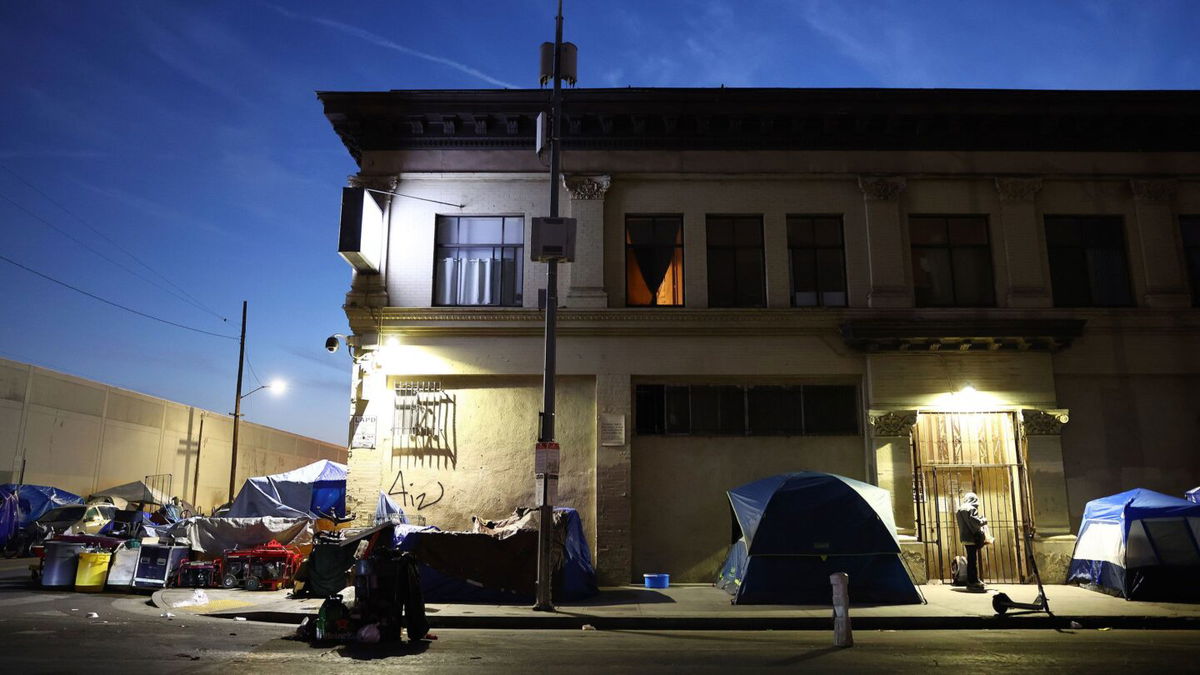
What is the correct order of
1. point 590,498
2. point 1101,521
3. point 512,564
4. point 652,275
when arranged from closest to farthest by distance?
point 512,564 < point 1101,521 < point 590,498 < point 652,275

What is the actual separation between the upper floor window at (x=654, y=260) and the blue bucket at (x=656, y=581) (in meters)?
5.59

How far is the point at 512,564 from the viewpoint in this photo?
13.4 m

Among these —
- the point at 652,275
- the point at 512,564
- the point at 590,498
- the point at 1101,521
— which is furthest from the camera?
the point at 652,275

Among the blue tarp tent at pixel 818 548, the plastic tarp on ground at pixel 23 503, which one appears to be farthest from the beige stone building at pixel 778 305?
the plastic tarp on ground at pixel 23 503

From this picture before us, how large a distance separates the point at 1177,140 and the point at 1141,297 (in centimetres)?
377

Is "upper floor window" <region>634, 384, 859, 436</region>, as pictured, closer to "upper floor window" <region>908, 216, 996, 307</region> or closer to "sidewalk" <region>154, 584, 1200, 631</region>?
"upper floor window" <region>908, 216, 996, 307</region>

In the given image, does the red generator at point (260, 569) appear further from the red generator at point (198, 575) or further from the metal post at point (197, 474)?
the metal post at point (197, 474)

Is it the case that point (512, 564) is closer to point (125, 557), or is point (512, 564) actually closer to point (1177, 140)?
point (125, 557)

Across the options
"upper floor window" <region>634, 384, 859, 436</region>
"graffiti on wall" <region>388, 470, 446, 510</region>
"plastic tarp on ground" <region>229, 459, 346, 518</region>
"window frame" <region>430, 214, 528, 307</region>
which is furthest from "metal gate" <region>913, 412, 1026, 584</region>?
"plastic tarp on ground" <region>229, 459, 346, 518</region>

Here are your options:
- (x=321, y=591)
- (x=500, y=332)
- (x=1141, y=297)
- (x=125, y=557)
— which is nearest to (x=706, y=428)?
(x=500, y=332)

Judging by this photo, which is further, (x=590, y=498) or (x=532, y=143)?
(x=532, y=143)

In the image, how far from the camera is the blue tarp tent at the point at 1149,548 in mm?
13055

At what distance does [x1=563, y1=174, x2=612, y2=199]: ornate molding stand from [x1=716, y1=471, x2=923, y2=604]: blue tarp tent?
742 cm

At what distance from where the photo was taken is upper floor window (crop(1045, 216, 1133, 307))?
17422 millimetres
